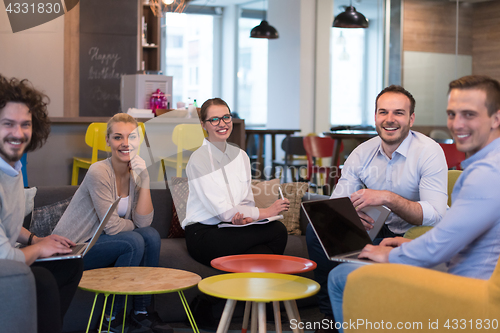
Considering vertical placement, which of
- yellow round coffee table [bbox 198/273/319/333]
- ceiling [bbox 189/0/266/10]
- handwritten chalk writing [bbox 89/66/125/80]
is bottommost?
yellow round coffee table [bbox 198/273/319/333]

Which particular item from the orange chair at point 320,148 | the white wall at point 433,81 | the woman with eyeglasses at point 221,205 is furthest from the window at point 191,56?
the woman with eyeglasses at point 221,205

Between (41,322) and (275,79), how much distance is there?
761cm

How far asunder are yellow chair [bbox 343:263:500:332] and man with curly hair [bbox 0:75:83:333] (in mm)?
972

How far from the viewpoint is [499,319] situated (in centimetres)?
138

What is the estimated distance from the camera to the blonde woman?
2357 millimetres

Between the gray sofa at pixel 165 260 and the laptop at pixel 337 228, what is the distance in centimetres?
89

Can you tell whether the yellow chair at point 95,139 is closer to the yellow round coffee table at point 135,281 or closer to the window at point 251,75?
the yellow round coffee table at point 135,281

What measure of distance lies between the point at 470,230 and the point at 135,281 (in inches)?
47.7

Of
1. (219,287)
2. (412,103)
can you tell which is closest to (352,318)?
(219,287)

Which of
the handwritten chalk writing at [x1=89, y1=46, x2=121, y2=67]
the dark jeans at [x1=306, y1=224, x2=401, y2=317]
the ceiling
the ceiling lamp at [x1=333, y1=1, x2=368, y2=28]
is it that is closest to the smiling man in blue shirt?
the dark jeans at [x1=306, y1=224, x2=401, y2=317]

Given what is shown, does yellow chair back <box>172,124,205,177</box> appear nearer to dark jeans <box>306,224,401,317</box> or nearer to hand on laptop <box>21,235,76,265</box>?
dark jeans <box>306,224,401,317</box>

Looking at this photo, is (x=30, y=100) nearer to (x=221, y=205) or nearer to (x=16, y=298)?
(x=16, y=298)

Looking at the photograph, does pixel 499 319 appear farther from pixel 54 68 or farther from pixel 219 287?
pixel 54 68

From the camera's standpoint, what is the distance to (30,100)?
171cm
